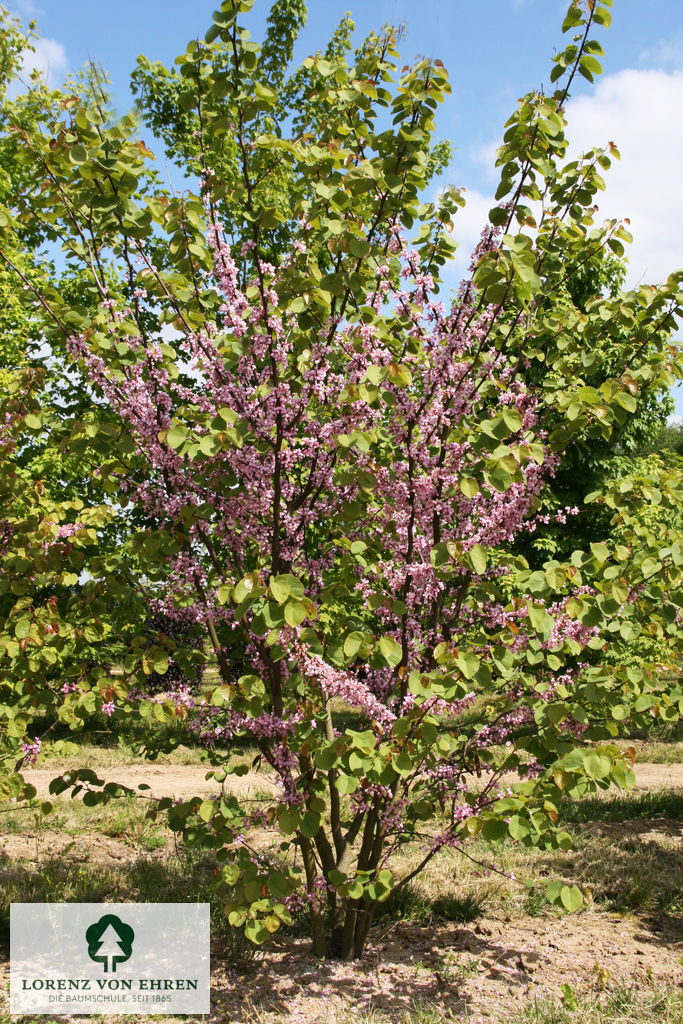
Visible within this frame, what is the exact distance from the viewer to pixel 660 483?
366 centimetres

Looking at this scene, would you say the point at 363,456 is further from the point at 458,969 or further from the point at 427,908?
the point at 427,908

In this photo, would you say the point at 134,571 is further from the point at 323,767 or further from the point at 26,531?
the point at 323,767

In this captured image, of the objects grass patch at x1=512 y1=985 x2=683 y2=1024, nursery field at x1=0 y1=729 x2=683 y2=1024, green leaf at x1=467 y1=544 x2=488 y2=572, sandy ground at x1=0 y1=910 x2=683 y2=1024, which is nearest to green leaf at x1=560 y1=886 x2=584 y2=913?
nursery field at x1=0 y1=729 x2=683 y2=1024

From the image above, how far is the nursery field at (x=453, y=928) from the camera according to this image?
3.50m

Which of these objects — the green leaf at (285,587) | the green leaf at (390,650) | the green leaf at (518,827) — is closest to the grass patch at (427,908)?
the green leaf at (518,827)

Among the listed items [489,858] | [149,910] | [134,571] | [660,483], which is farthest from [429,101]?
[489,858]

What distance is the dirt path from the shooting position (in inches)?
340

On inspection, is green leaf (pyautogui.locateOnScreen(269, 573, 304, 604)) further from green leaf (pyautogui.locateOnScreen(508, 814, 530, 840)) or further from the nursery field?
green leaf (pyautogui.locateOnScreen(508, 814, 530, 840))

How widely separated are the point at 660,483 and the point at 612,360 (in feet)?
27.0

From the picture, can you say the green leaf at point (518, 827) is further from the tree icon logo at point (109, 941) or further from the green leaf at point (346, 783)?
the tree icon logo at point (109, 941)

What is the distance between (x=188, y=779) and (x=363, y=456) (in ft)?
25.4

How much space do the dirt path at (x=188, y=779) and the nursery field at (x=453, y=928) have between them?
132 centimetres

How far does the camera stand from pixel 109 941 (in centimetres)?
411

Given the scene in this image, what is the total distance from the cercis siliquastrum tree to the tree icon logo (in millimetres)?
1117
